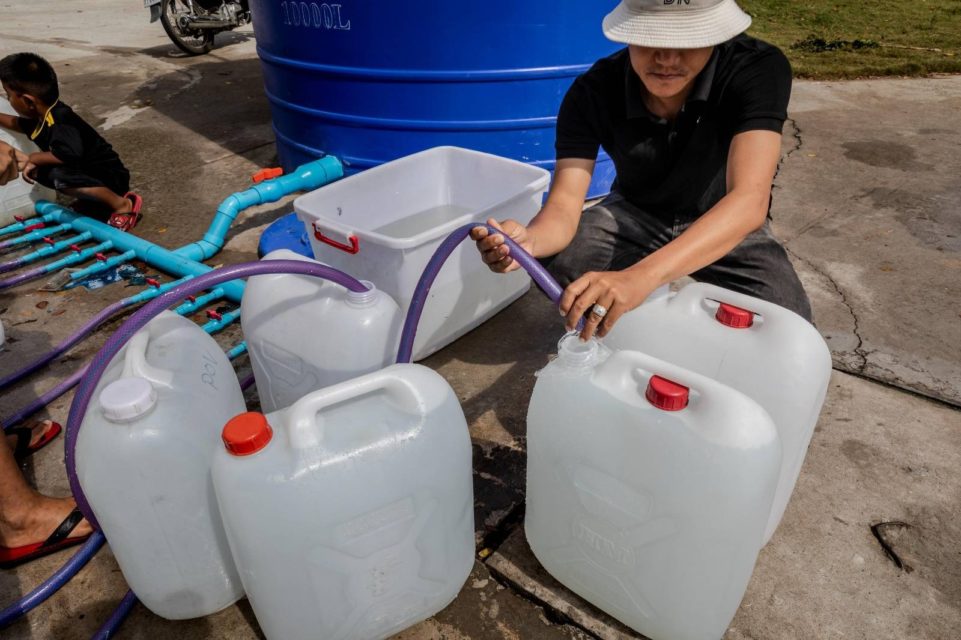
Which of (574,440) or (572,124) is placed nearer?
(574,440)

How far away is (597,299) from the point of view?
122cm

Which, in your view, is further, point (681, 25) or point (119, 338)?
point (681, 25)

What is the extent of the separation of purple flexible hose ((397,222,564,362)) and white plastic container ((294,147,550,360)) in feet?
0.94

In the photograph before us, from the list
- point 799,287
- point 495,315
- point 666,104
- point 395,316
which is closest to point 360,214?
point 495,315

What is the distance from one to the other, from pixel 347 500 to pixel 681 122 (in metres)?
1.32

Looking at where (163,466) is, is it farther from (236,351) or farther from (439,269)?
(236,351)

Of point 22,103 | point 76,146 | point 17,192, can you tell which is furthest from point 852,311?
point 17,192

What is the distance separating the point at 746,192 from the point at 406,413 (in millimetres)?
947

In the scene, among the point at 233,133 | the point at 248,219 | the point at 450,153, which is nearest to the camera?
the point at 450,153

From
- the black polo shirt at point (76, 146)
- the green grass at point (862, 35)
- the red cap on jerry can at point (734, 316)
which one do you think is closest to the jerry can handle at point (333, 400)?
the red cap on jerry can at point (734, 316)

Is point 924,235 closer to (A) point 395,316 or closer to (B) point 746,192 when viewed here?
(B) point 746,192

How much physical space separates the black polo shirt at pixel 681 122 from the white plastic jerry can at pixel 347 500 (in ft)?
3.31

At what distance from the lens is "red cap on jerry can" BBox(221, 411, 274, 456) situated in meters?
1.06

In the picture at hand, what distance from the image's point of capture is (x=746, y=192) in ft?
4.84
